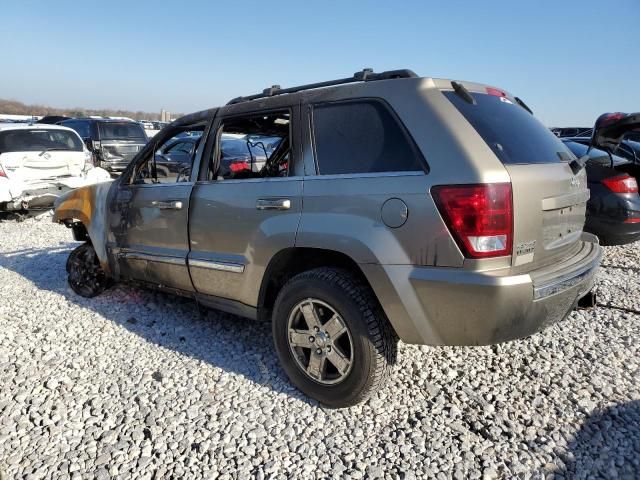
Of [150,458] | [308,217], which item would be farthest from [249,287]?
[150,458]

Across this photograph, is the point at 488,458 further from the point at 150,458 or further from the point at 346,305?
the point at 150,458

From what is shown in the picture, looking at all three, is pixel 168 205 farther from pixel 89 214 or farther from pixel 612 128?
pixel 612 128

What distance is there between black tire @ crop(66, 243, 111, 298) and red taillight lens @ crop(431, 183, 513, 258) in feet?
12.3

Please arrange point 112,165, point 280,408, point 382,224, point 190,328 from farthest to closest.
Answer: point 112,165 → point 190,328 → point 280,408 → point 382,224

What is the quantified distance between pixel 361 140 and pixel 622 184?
3.99 m

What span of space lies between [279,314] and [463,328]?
3.71 feet

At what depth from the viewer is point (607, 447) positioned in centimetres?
229

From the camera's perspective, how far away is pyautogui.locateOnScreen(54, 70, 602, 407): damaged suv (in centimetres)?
214

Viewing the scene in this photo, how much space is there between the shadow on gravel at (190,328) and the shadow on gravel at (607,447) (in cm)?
144

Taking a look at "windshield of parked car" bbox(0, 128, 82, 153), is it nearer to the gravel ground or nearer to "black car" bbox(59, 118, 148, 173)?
"black car" bbox(59, 118, 148, 173)

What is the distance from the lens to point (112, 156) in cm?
1228

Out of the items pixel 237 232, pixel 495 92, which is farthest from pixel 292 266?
pixel 495 92

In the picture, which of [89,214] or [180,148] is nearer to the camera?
[180,148]

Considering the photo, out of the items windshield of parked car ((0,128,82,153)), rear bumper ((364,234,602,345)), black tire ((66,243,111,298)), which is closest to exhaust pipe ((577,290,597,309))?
rear bumper ((364,234,602,345))
